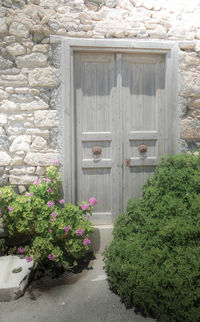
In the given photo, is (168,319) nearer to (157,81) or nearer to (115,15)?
(157,81)

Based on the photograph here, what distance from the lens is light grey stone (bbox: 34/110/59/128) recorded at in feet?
10.2

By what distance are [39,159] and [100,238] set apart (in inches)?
48.5

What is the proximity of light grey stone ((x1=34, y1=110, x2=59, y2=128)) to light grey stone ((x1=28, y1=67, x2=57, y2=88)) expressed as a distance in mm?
318

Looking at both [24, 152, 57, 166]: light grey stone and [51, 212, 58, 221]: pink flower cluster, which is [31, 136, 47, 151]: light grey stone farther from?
[51, 212, 58, 221]: pink flower cluster

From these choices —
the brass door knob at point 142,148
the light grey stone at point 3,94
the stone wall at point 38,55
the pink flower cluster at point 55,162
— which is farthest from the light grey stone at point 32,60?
the brass door knob at point 142,148

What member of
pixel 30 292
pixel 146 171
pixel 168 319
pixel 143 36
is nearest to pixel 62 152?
pixel 146 171

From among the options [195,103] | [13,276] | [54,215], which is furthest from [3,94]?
[195,103]

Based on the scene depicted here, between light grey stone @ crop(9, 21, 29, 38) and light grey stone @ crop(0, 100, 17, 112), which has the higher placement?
light grey stone @ crop(9, 21, 29, 38)

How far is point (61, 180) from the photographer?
316 cm

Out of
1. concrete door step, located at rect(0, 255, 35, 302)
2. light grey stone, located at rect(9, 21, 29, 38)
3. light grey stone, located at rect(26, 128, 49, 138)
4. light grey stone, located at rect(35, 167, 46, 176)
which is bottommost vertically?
concrete door step, located at rect(0, 255, 35, 302)

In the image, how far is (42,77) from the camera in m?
3.09

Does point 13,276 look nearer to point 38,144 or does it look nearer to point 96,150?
point 38,144

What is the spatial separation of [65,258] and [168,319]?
1272mm

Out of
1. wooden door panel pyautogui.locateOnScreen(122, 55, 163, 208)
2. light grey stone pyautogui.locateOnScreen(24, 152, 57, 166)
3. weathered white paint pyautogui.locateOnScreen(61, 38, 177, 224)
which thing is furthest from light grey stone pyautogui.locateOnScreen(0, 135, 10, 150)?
wooden door panel pyautogui.locateOnScreen(122, 55, 163, 208)
